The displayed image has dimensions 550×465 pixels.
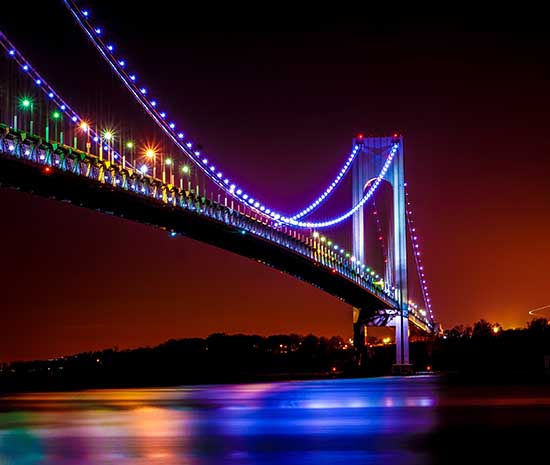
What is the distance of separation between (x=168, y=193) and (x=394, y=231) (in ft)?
103

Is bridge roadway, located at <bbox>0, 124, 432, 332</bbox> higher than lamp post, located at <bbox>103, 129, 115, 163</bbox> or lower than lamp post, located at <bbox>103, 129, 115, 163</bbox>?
lower

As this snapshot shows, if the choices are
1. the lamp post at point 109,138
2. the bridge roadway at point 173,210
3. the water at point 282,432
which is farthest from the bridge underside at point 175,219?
the water at point 282,432

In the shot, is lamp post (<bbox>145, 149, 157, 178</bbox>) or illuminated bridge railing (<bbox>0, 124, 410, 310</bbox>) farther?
lamp post (<bbox>145, 149, 157, 178</bbox>)

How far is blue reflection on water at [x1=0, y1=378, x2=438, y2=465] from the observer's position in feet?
57.3

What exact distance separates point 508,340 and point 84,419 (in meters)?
87.9

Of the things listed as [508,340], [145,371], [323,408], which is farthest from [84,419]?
[508,340]

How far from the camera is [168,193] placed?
174 feet

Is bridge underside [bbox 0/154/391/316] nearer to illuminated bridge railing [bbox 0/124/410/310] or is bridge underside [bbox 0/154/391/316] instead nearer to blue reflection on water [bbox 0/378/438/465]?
illuminated bridge railing [bbox 0/124/410/310]

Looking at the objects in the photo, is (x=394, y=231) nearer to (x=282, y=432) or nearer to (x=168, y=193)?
(x=168, y=193)

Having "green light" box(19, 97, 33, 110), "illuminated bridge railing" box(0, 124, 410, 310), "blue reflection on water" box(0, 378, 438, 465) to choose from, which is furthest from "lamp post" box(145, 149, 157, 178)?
"blue reflection on water" box(0, 378, 438, 465)

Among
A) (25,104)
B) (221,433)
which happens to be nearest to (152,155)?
(25,104)

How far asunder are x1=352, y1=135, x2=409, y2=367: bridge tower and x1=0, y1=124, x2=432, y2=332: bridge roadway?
0.85 m

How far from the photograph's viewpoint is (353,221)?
8450cm

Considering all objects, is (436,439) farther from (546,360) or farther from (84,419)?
(546,360)
